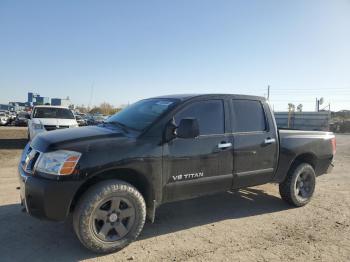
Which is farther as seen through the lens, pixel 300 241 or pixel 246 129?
pixel 246 129

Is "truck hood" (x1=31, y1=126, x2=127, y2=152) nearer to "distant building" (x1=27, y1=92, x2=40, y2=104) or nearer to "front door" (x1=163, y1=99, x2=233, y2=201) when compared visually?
"front door" (x1=163, y1=99, x2=233, y2=201)

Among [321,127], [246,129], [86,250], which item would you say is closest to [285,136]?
[246,129]

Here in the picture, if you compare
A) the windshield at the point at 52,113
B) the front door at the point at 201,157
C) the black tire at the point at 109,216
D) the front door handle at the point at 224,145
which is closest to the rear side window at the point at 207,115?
the front door at the point at 201,157

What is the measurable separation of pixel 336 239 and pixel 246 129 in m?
1.97

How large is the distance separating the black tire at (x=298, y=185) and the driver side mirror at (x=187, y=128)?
251cm

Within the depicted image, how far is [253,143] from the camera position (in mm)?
5414

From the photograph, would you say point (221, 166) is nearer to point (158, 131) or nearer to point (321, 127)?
point (158, 131)

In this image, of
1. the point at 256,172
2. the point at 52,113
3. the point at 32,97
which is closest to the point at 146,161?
the point at 256,172

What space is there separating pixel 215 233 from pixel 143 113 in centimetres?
195

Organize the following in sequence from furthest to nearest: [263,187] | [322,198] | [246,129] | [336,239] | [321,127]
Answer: [321,127] → [263,187] → [322,198] → [246,129] → [336,239]

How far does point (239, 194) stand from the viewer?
6.97m

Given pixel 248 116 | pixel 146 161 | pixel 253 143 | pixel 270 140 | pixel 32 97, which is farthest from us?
pixel 32 97

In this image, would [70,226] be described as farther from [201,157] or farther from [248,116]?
[248,116]

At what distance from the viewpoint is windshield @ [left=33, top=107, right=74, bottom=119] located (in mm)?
A: 14156
